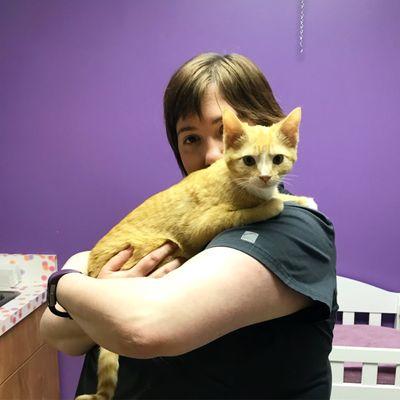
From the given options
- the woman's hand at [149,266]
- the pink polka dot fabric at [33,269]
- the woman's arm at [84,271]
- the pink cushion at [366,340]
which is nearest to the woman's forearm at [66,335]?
the woman's arm at [84,271]

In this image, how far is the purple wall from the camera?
1.90 meters

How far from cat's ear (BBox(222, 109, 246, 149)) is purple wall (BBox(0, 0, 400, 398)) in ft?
3.70

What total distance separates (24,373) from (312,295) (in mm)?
1681

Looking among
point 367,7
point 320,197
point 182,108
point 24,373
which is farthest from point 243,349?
point 367,7

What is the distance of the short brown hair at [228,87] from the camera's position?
1.05m

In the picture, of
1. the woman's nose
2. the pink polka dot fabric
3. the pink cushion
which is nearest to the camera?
the woman's nose

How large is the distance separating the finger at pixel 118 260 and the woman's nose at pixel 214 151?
12.0 inches

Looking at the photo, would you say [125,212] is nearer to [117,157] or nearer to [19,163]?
[117,157]

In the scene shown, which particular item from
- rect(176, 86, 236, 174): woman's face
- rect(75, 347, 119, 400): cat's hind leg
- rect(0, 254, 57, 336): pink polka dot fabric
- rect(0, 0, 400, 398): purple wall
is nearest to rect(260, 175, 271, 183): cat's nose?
rect(176, 86, 236, 174): woman's face

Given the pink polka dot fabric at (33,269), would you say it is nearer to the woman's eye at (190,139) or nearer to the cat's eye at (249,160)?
the woman's eye at (190,139)

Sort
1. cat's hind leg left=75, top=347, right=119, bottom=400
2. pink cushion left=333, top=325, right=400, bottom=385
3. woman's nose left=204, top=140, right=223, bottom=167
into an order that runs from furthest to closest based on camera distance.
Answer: pink cushion left=333, top=325, right=400, bottom=385
woman's nose left=204, top=140, right=223, bottom=167
cat's hind leg left=75, top=347, right=119, bottom=400

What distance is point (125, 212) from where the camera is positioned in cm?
212

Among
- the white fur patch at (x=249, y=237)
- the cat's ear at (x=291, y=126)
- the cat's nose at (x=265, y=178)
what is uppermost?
the cat's ear at (x=291, y=126)

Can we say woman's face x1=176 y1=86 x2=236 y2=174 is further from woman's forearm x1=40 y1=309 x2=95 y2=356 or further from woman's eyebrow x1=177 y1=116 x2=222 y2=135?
woman's forearm x1=40 y1=309 x2=95 y2=356
